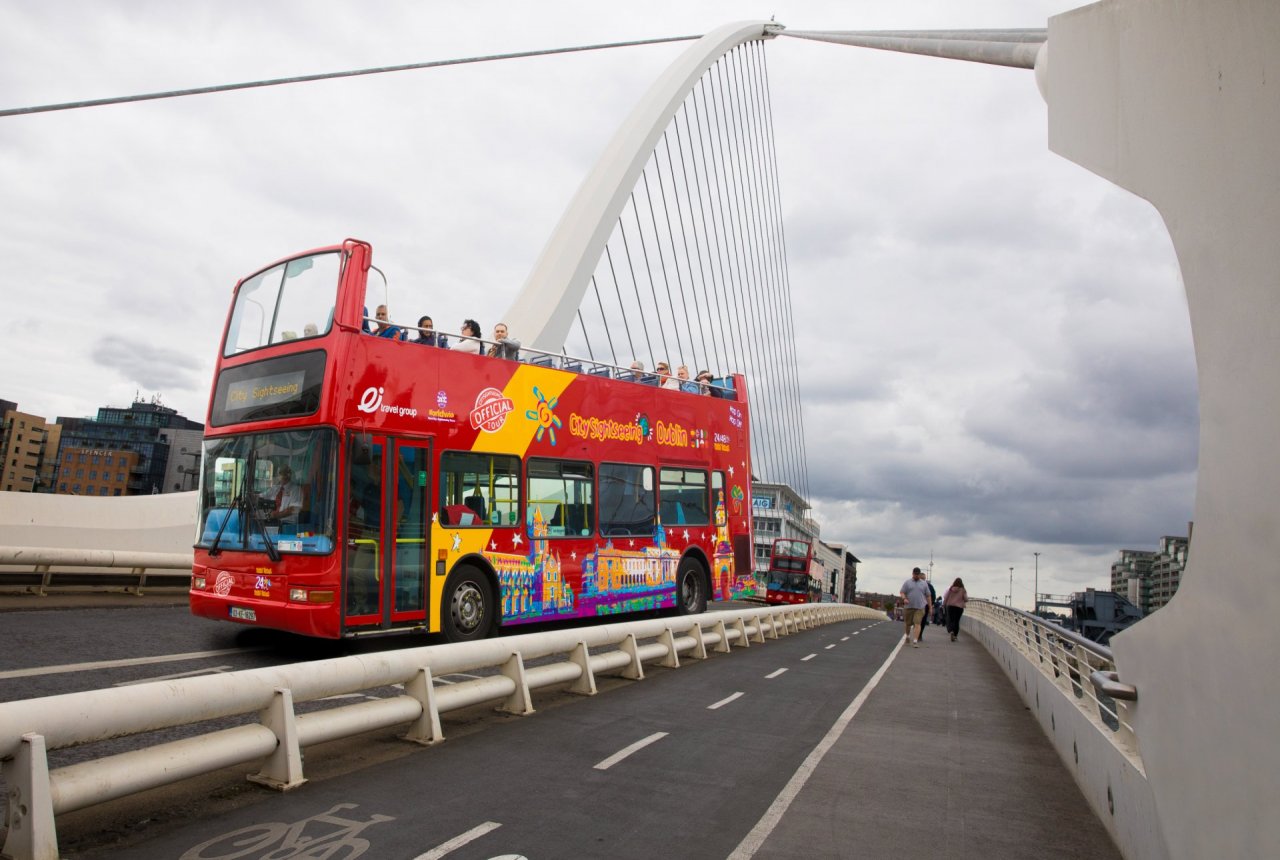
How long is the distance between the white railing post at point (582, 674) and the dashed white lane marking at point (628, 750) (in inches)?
82.4

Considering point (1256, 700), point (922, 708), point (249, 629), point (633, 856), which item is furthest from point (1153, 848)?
point (249, 629)

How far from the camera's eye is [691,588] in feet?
55.9

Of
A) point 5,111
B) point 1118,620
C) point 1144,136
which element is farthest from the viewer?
point 1118,620

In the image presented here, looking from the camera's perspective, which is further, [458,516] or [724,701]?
[458,516]

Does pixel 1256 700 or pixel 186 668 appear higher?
pixel 1256 700

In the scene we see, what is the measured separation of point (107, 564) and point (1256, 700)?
52.0ft

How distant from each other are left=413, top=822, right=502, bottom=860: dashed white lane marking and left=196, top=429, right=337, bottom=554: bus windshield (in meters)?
5.67

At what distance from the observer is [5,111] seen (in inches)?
315

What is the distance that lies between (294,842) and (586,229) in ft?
79.0

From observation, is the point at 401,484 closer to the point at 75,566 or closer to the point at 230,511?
the point at 230,511

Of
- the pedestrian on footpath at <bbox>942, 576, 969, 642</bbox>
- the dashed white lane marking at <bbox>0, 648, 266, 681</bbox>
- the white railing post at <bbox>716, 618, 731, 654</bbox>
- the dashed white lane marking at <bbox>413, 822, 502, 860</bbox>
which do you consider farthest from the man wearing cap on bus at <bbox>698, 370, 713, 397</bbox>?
the dashed white lane marking at <bbox>413, 822, 502, 860</bbox>

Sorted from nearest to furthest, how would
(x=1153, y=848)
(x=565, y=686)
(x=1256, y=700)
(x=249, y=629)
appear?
(x=1256, y=700), (x=1153, y=848), (x=565, y=686), (x=249, y=629)

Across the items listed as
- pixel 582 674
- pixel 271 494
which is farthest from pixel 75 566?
pixel 582 674

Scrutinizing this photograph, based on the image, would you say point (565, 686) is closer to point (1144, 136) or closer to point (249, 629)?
point (249, 629)
